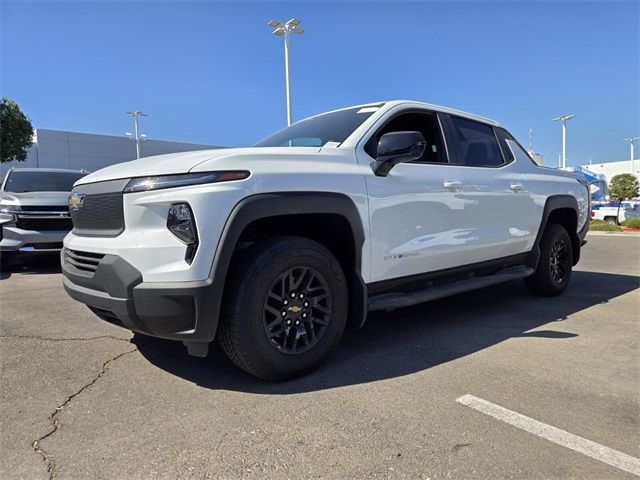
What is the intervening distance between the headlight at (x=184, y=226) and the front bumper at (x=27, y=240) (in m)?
5.28

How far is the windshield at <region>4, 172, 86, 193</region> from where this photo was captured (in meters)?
7.61

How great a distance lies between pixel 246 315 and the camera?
2.57m

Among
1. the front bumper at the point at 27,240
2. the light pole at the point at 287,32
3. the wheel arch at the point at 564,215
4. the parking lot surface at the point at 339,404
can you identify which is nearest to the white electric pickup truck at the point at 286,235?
the parking lot surface at the point at 339,404

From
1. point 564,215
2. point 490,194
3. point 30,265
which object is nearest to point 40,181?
point 30,265

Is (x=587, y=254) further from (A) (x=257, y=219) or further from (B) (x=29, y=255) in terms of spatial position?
(B) (x=29, y=255)

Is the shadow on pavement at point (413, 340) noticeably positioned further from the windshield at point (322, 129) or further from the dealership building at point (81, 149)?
the dealership building at point (81, 149)

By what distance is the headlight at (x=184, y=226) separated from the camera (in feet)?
8.01

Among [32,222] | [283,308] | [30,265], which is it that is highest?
[32,222]

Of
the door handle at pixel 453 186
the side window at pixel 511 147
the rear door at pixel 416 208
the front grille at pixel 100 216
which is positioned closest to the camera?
the front grille at pixel 100 216

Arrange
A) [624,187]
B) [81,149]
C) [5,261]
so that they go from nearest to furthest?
1. [5,261]
2. [624,187]
3. [81,149]

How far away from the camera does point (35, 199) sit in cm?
688

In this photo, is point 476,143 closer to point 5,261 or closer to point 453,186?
point 453,186

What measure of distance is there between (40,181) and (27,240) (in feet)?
5.17

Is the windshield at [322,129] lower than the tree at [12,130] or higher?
lower
